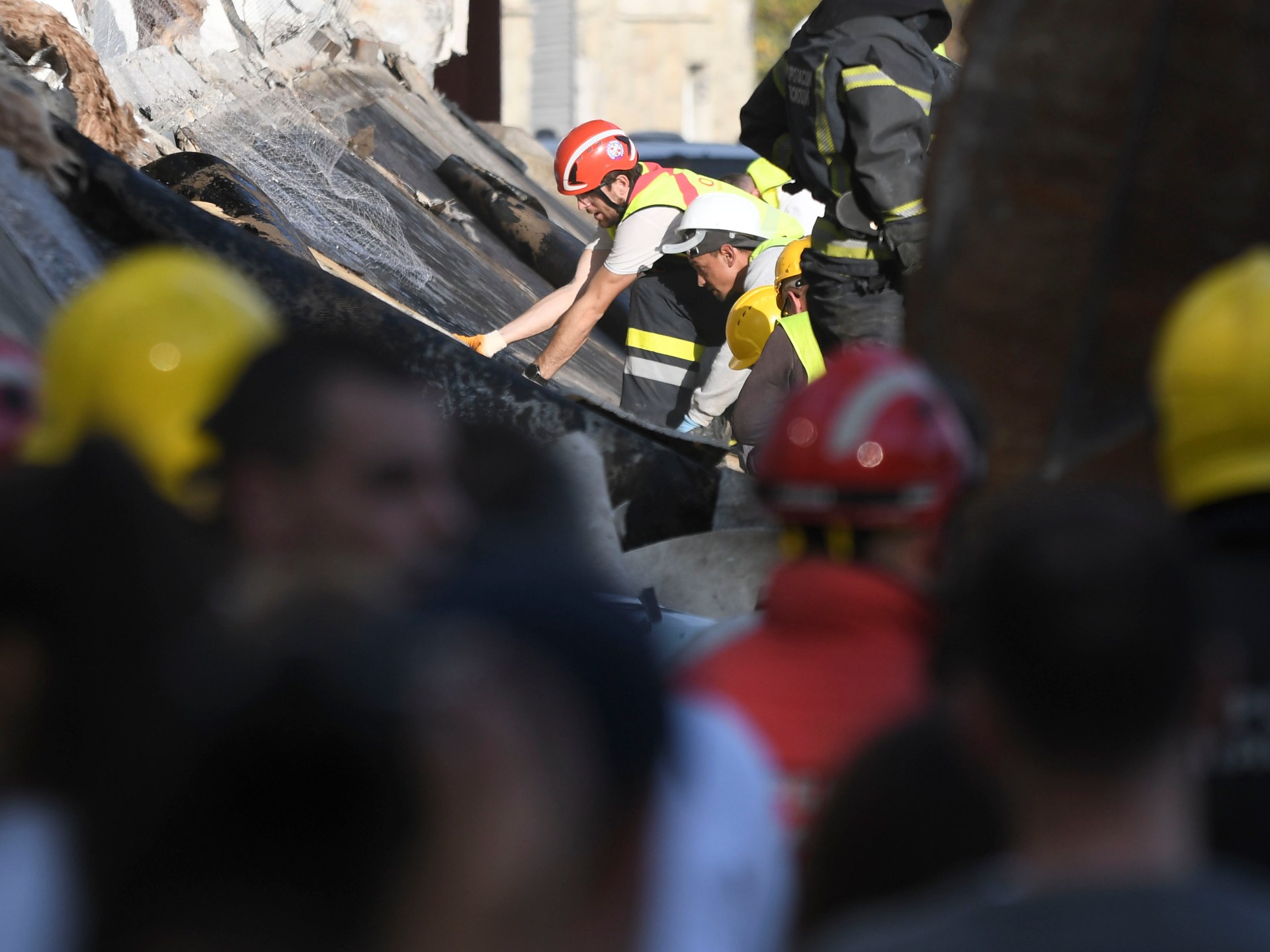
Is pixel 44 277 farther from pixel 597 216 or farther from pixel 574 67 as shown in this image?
pixel 574 67

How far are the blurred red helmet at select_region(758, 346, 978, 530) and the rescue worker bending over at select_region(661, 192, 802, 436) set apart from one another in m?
4.09

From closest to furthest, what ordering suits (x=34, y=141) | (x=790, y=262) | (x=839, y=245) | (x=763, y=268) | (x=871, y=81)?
(x=34, y=141), (x=871, y=81), (x=839, y=245), (x=790, y=262), (x=763, y=268)

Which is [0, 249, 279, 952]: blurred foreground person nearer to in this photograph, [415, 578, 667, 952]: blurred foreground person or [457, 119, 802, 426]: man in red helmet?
[415, 578, 667, 952]: blurred foreground person

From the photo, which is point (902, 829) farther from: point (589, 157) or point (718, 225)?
point (589, 157)

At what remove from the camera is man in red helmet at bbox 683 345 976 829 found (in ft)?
5.55

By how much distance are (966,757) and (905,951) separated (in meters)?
0.40

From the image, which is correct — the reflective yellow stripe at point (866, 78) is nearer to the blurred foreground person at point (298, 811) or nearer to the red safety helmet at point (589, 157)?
the red safety helmet at point (589, 157)

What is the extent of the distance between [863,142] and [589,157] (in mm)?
1617

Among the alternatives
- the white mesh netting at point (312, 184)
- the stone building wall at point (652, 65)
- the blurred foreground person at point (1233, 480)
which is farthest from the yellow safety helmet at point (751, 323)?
the stone building wall at point (652, 65)

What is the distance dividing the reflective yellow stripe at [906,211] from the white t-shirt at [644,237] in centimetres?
141

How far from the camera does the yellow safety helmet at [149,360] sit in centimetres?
170

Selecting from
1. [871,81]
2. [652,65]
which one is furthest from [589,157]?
[652,65]

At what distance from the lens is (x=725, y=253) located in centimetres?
612

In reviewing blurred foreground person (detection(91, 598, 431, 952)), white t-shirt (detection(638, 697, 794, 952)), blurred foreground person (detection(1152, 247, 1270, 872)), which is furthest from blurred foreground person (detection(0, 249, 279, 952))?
blurred foreground person (detection(1152, 247, 1270, 872))
